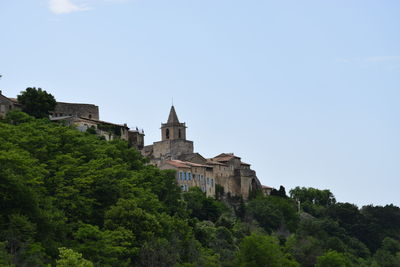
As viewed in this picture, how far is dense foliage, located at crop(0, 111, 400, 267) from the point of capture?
5312cm

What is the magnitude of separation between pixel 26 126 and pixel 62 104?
2485 centimetres

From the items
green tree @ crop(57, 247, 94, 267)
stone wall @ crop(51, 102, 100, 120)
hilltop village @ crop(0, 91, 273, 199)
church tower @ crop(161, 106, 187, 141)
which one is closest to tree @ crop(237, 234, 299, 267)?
hilltop village @ crop(0, 91, 273, 199)

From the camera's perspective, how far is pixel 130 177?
246ft

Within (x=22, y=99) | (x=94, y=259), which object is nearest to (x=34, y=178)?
(x=94, y=259)

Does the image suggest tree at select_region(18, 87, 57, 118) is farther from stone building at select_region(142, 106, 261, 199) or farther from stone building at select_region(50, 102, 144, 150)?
stone building at select_region(142, 106, 261, 199)

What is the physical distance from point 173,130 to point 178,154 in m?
4.46

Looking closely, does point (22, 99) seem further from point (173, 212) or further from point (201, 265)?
→ point (201, 265)

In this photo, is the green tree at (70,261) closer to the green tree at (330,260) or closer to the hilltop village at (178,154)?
the hilltop village at (178,154)

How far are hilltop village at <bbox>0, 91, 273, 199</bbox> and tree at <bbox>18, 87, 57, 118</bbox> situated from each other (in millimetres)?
899

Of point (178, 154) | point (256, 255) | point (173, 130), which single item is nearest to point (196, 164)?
point (178, 154)

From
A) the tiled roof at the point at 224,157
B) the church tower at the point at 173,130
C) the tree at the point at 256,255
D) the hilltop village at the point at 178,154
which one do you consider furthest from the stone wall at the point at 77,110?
the tree at the point at 256,255

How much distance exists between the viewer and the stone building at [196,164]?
103562 millimetres

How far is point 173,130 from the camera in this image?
116m

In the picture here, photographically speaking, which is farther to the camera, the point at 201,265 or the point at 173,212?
the point at 173,212
